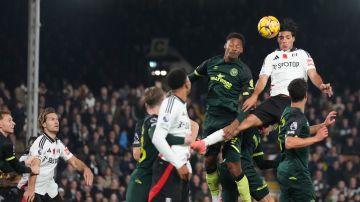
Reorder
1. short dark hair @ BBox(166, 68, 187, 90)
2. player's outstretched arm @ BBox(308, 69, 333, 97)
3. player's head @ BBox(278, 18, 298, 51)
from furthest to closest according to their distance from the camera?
player's head @ BBox(278, 18, 298, 51) < player's outstretched arm @ BBox(308, 69, 333, 97) < short dark hair @ BBox(166, 68, 187, 90)

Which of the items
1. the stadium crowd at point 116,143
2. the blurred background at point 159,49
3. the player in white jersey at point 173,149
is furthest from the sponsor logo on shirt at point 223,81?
the blurred background at point 159,49

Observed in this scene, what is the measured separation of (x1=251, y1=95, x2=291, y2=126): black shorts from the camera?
41.1 ft

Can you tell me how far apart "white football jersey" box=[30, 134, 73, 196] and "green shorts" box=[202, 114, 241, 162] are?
7.58 ft

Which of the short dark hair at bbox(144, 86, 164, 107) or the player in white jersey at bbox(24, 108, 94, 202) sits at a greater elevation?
the short dark hair at bbox(144, 86, 164, 107)

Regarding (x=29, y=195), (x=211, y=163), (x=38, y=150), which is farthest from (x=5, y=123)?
(x=211, y=163)

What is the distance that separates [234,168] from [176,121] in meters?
2.74

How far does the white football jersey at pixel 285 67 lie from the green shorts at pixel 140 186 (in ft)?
8.78

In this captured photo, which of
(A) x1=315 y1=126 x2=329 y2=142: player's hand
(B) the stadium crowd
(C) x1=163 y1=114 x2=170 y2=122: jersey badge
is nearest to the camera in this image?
(C) x1=163 y1=114 x2=170 y2=122: jersey badge

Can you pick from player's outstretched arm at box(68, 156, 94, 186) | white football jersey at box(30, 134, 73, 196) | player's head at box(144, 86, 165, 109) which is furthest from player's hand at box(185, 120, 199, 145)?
white football jersey at box(30, 134, 73, 196)

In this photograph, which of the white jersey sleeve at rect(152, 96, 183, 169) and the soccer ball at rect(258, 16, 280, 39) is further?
the soccer ball at rect(258, 16, 280, 39)

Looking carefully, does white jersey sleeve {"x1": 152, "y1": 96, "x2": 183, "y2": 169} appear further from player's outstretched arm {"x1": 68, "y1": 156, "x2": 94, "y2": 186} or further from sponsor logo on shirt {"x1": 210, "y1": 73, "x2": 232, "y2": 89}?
player's outstretched arm {"x1": 68, "y1": 156, "x2": 94, "y2": 186}

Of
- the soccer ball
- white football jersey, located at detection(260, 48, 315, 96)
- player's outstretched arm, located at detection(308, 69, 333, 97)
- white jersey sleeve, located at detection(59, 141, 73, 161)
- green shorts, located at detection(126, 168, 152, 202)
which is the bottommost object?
green shorts, located at detection(126, 168, 152, 202)

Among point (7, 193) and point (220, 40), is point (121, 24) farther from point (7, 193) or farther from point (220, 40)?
point (7, 193)

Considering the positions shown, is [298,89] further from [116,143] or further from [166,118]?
[116,143]
